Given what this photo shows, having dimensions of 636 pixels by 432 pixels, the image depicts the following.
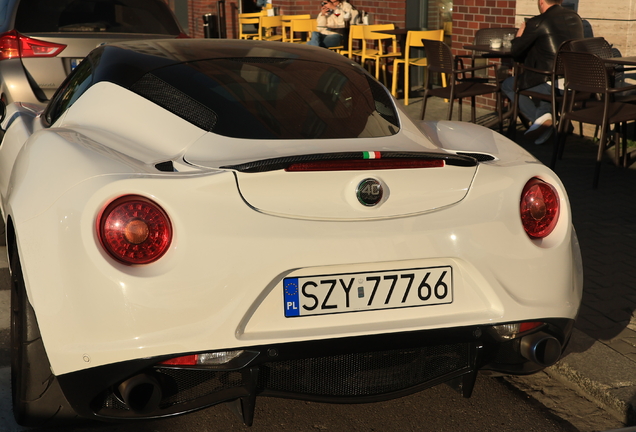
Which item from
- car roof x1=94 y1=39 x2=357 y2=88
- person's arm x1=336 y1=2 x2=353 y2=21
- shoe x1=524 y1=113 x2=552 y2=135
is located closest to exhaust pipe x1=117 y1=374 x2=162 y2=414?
car roof x1=94 y1=39 x2=357 y2=88

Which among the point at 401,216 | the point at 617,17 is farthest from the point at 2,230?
the point at 617,17

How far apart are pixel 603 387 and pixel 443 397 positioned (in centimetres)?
66

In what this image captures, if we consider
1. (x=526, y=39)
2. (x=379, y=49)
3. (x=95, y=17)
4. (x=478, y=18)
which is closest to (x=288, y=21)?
(x=379, y=49)

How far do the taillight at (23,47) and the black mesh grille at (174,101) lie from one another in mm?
4040

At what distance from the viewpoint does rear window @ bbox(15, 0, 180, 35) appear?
7.27 metres

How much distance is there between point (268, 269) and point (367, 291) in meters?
0.34

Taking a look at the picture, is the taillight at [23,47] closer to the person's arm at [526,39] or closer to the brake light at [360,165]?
the person's arm at [526,39]

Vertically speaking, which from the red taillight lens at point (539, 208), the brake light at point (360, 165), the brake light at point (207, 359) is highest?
the brake light at point (360, 165)

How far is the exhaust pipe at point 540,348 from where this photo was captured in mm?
2740

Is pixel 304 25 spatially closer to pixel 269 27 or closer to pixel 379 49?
pixel 269 27

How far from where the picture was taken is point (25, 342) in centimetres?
261

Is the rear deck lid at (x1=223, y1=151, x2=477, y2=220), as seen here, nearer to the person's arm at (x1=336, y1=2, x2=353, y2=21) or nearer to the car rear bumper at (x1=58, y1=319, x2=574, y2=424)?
the car rear bumper at (x1=58, y1=319, x2=574, y2=424)

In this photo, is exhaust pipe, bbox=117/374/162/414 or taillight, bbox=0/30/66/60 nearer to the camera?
exhaust pipe, bbox=117/374/162/414

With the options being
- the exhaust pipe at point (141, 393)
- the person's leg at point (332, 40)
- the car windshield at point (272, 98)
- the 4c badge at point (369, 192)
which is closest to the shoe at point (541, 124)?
the car windshield at point (272, 98)
